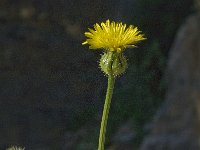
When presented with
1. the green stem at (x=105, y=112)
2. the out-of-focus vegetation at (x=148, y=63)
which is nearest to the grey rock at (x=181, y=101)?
the out-of-focus vegetation at (x=148, y=63)

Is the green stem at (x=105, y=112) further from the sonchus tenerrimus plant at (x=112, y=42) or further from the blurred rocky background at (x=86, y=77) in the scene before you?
the blurred rocky background at (x=86, y=77)

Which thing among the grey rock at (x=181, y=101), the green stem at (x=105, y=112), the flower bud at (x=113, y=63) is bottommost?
the green stem at (x=105, y=112)

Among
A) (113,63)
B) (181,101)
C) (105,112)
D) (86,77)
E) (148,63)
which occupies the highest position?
(86,77)

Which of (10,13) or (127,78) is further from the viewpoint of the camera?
(10,13)

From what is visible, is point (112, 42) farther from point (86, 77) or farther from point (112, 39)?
point (86, 77)

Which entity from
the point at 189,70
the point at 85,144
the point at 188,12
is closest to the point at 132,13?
the point at 188,12

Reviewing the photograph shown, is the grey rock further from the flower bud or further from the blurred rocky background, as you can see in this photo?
the flower bud

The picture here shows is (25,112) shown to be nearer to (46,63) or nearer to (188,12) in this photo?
(46,63)

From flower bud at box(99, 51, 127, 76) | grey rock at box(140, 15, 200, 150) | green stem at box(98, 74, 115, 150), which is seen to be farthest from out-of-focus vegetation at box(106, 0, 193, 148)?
green stem at box(98, 74, 115, 150)

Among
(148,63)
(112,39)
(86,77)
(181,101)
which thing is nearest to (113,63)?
(112,39)
